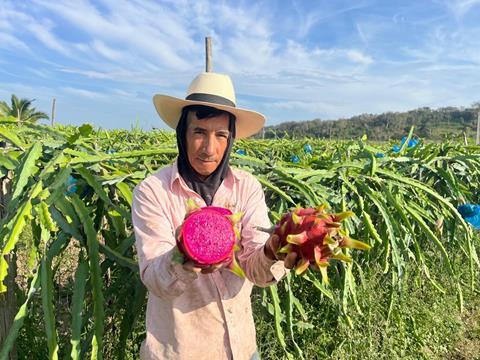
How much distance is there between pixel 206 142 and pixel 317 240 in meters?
0.44

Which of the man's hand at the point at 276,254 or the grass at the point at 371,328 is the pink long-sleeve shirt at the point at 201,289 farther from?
the grass at the point at 371,328

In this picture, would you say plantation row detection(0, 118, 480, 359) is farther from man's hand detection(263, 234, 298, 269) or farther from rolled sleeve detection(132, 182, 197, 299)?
man's hand detection(263, 234, 298, 269)

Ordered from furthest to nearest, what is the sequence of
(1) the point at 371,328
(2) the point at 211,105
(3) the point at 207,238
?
(1) the point at 371,328 → (2) the point at 211,105 → (3) the point at 207,238

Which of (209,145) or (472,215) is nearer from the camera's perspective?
(209,145)

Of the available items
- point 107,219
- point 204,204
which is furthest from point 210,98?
point 107,219

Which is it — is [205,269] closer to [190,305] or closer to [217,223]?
[217,223]

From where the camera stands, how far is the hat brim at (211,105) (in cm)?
110

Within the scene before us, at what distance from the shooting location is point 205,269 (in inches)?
29.2

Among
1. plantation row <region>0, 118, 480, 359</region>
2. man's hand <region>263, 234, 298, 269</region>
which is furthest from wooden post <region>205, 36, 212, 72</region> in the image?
man's hand <region>263, 234, 298, 269</region>

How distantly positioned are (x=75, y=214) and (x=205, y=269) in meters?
0.68

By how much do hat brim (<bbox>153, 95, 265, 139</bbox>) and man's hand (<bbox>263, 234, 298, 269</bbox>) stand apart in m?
0.38

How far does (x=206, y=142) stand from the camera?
3.51 feet

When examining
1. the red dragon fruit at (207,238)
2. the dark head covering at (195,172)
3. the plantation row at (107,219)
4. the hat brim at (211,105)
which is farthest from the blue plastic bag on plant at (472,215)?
the red dragon fruit at (207,238)

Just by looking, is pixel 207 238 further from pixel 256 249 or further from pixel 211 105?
pixel 211 105
